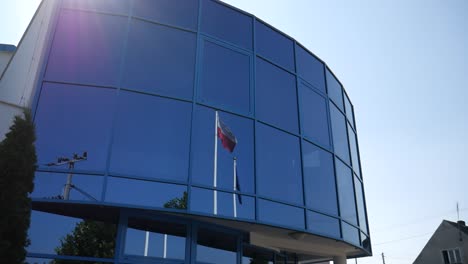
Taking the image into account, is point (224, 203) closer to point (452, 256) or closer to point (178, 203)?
point (178, 203)

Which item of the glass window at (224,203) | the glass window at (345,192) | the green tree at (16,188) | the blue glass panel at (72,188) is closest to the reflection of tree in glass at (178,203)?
the glass window at (224,203)

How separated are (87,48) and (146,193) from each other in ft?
12.6

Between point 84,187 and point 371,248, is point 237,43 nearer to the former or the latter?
point 84,187

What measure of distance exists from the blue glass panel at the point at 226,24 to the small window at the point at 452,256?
91.2 feet

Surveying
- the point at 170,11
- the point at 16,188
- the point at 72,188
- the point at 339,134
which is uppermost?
the point at 170,11

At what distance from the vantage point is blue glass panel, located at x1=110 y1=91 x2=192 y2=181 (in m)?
9.59

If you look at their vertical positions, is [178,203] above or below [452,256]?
below

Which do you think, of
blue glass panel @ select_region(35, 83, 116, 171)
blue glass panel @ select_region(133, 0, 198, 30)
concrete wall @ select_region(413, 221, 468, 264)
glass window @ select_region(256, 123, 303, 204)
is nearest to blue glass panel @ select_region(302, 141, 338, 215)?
glass window @ select_region(256, 123, 303, 204)

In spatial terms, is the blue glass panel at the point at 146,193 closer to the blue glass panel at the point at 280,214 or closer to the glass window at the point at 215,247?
the glass window at the point at 215,247

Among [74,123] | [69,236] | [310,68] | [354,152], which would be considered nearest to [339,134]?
[354,152]

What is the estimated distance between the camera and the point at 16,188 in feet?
23.4

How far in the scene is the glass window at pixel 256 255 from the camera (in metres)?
11.7

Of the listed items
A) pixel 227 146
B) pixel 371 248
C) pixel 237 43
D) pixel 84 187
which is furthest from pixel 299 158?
pixel 84 187

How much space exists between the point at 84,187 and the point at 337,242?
7824mm
